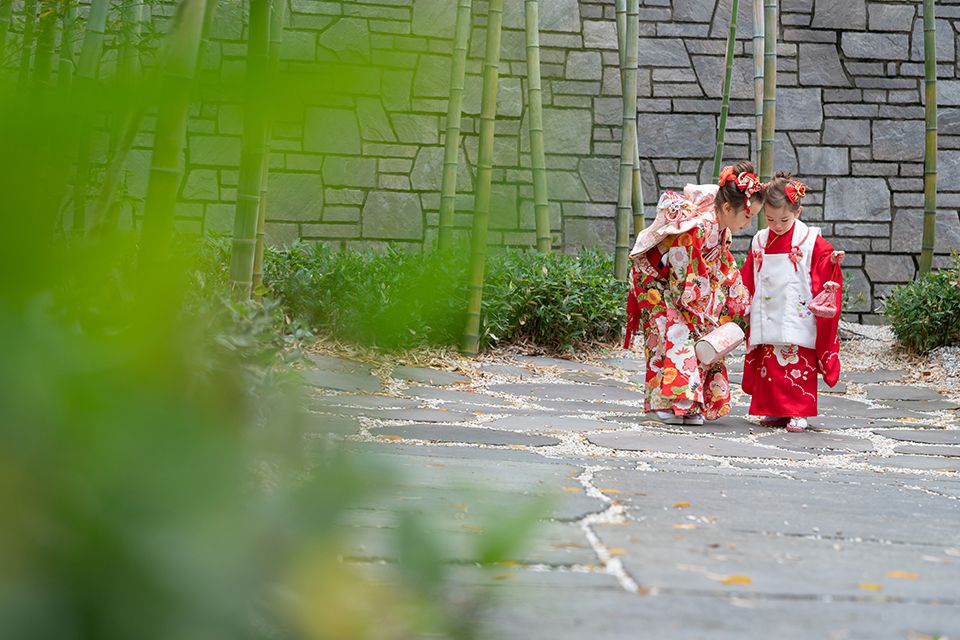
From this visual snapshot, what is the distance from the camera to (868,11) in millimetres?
7852

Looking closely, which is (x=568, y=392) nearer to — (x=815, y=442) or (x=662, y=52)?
(x=815, y=442)

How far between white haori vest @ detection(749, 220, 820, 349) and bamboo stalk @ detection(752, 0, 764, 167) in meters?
2.68

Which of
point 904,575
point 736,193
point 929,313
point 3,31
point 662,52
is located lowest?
point 904,575

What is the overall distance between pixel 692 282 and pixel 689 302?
0.08m

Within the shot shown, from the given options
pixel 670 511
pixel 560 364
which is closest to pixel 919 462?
pixel 670 511

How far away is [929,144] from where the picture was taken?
731 cm

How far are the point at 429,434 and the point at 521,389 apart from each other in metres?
1.70

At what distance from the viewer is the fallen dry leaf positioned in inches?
66.4

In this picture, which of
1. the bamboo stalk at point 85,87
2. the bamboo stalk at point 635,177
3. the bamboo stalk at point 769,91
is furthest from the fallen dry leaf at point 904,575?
the bamboo stalk at point 635,177

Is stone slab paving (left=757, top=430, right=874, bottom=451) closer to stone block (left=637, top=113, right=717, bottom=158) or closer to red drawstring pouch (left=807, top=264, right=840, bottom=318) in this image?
red drawstring pouch (left=807, top=264, right=840, bottom=318)

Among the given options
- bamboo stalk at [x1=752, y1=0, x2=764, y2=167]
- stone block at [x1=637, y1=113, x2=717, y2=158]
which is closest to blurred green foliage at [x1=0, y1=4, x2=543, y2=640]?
bamboo stalk at [x1=752, y1=0, x2=764, y2=167]

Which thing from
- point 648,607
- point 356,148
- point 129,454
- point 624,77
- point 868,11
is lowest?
point 648,607

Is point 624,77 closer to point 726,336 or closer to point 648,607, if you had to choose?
point 726,336

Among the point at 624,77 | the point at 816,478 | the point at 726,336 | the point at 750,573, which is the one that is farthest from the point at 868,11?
the point at 750,573
